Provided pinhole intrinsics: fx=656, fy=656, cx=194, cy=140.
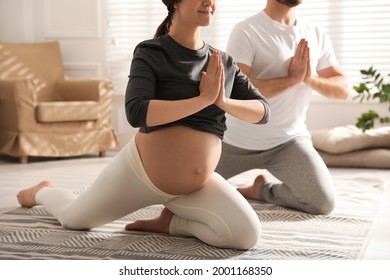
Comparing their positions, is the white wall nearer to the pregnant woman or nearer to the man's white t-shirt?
the man's white t-shirt

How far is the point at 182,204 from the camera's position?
2.18 meters

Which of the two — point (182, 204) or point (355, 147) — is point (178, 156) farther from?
point (355, 147)

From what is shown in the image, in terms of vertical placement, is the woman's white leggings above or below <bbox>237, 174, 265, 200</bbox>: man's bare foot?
above

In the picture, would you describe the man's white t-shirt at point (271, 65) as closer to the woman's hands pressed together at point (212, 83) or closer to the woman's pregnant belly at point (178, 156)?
the woman's pregnant belly at point (178, 156)

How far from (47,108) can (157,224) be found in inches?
106

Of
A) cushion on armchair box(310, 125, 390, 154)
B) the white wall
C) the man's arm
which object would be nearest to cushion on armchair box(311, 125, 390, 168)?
cushion on armchair box(310, 125, 390, 154)

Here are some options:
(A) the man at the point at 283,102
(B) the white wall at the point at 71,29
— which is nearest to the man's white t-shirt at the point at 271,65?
(A) the man at the point at 283,102

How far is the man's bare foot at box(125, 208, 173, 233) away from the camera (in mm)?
2336

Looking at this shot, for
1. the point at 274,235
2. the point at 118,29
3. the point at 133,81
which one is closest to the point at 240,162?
the point at 274,235

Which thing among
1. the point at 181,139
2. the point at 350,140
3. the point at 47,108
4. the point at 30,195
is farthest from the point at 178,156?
the point at 47,108

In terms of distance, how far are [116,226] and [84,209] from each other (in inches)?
9.7

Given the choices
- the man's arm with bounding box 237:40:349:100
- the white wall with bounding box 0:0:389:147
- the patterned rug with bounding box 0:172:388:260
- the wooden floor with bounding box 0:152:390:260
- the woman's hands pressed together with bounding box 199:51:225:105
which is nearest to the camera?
the woman's hands pressed together with bounding box 199:51:225:105

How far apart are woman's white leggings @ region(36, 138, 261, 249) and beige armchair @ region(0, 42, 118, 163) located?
8.66 feet
